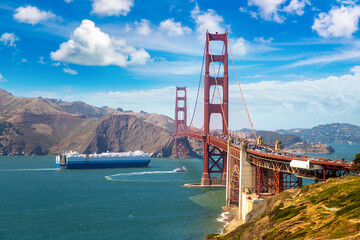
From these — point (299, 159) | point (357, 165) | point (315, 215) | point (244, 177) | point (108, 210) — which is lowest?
point (108, 210)

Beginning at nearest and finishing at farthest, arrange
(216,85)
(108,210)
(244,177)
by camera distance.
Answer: (244,177)
(108,210)
(216,85)

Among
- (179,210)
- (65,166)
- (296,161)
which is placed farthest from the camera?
(65,166)

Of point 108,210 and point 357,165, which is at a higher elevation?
point 357,165

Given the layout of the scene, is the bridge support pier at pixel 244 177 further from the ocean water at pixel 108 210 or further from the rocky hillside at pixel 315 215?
the rocky hillside at pixel 315 215

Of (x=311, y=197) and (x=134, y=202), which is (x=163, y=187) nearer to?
(x=134, y=202)

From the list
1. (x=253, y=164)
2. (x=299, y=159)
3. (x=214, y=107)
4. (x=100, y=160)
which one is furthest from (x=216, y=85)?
(x=100, y=160)

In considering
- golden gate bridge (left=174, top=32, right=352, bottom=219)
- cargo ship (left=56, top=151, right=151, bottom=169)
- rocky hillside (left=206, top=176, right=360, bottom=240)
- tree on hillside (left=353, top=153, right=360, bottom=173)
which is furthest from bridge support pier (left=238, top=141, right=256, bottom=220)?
cargo ship (left=56, top=151, right=151, bottom=169)

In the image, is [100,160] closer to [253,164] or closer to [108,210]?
[108,210]

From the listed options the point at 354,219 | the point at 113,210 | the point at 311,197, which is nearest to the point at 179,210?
the point at 113,210
